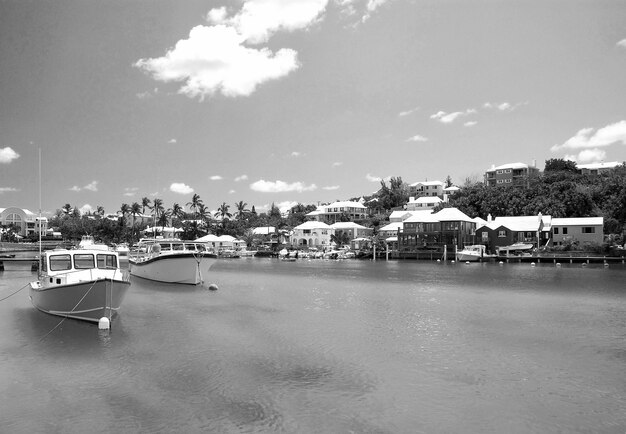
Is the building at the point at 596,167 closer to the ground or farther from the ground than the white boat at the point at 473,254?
farther from the ground

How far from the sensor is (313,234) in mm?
122312

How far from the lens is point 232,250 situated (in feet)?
373

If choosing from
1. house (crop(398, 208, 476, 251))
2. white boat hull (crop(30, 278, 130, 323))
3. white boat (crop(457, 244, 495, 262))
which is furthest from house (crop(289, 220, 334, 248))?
white boat hull (crop(30, 278, 130, 323))

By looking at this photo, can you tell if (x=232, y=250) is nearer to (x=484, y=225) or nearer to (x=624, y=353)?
(x=484, y=225)

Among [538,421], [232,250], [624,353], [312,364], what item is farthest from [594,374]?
[232,250]

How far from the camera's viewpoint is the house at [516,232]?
90625 millimetres

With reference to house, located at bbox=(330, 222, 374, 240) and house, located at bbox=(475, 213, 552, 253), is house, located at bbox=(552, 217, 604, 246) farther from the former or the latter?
house, located at bbox=(330, 222, 374, 240)

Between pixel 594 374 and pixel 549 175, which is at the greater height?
pixel 549 175

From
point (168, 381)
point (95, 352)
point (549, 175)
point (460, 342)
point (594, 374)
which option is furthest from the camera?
point (549, 175)

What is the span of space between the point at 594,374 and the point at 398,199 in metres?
142

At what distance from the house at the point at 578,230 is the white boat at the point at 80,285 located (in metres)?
84.2

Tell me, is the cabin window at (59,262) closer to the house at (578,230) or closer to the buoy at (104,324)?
the buoy at (104,324)

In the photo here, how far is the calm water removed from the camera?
41.9ft

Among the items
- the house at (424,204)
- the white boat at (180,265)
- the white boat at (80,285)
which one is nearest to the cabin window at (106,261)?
the white boat at (80,285)
